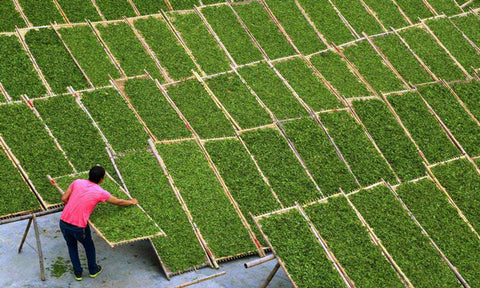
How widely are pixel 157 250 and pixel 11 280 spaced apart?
1.82 m

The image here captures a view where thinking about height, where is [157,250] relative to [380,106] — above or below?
below

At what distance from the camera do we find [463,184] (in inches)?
372

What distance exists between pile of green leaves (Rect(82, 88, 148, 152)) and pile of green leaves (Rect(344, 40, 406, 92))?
4996 mm

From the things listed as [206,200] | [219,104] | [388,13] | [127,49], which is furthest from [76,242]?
[388,13]

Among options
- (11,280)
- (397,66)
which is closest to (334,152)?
(397,66)

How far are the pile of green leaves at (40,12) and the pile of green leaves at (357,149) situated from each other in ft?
19.6

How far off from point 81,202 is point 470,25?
11.0 metres

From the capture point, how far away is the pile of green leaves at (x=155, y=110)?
10148mm

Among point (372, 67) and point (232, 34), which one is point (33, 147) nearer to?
point (232, 34)

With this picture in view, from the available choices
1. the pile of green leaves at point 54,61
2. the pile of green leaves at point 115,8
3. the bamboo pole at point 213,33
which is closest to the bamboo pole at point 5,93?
the pile of green leaves at point 54,61

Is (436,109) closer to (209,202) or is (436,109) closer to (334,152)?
(334,152)

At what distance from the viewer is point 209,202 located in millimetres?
8719

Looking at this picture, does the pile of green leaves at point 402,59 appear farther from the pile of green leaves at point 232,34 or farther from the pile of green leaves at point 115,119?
the pile of green leaves at point 115,119

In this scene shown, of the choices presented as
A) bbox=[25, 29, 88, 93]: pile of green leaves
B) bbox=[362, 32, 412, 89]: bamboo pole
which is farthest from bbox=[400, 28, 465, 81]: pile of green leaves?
bbox=[25, 29, 88, 93]: pile of green leaves
